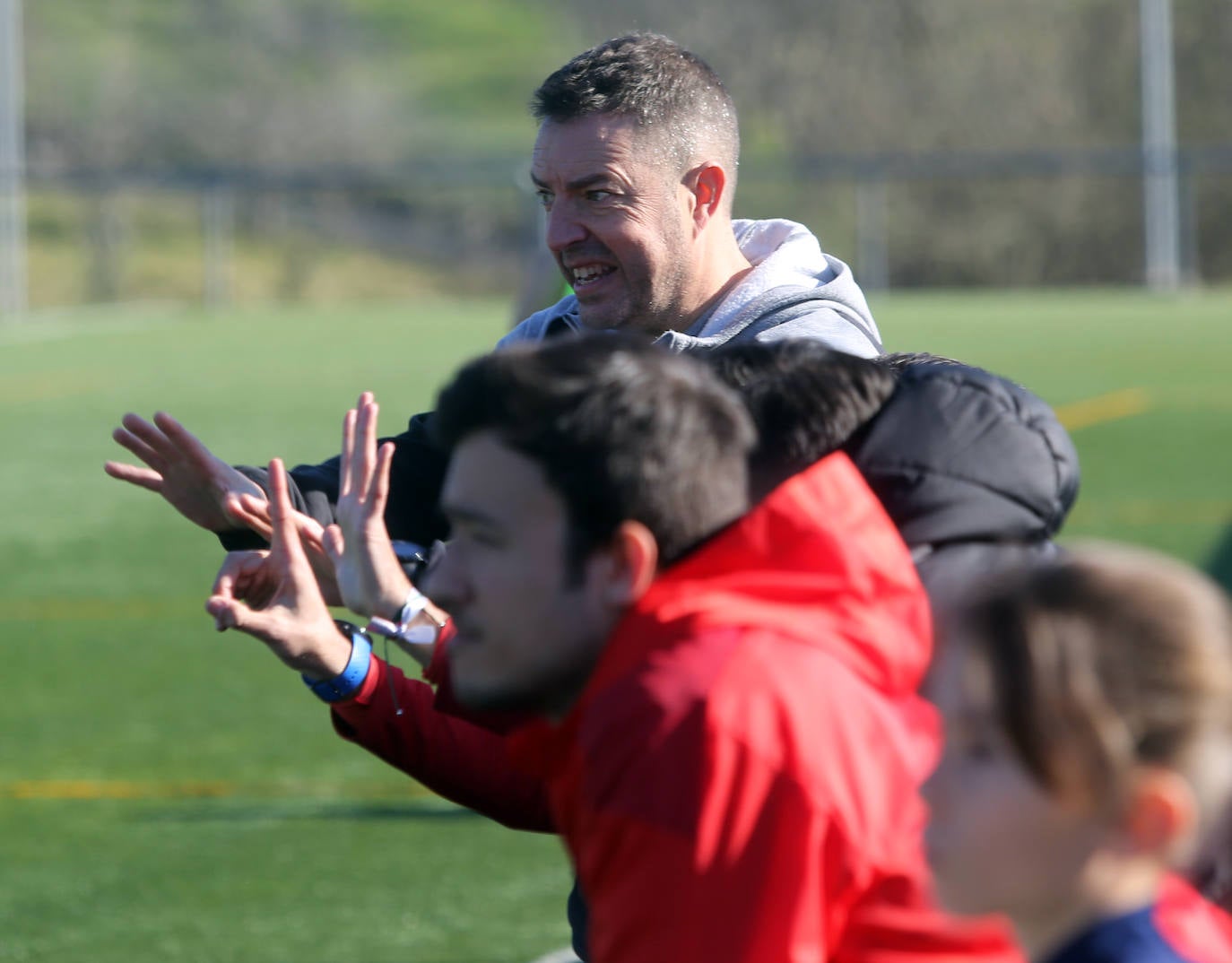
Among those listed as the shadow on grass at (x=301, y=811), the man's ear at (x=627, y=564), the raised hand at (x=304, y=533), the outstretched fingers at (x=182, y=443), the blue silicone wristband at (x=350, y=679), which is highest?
the man's ear at (x=627, y=564)

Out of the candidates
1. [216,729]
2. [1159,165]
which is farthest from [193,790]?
[1159,165]

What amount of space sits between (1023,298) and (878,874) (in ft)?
97.5

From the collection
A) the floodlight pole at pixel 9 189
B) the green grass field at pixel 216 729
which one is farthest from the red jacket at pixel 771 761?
the floodlight pole at pixel 9 189

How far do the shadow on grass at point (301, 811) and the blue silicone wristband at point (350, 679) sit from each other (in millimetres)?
2909

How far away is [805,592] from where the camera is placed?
1.99 meters

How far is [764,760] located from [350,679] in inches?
49.1

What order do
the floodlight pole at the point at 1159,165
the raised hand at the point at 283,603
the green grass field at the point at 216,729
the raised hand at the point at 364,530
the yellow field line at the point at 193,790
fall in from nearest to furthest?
the raised hand at the point at 364,530, the raised hand at the point at 283,603, the green grass field at the point at 216,729, the yellow field line at the point at 193,790, the floodlight pole at the point at 1159,165

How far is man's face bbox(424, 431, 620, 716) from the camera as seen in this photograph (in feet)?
6.46

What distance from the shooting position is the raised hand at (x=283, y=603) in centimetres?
273

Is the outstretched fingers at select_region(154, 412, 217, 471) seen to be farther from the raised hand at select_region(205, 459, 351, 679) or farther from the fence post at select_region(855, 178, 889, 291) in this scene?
the fence post at select_region(855, 178, 889, 291)

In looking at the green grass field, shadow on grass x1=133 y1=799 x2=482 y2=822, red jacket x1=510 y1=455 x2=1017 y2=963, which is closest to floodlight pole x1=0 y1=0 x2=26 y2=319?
the green grass field

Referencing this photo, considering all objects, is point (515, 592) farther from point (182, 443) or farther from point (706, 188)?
point (706, 188)

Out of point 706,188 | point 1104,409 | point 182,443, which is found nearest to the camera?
point 182,443

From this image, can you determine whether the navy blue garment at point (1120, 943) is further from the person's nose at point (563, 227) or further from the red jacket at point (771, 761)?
the person's nose at point (563, 227)
